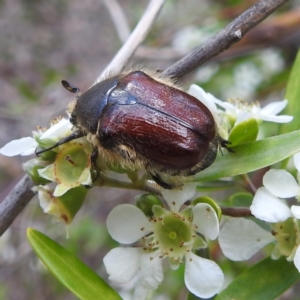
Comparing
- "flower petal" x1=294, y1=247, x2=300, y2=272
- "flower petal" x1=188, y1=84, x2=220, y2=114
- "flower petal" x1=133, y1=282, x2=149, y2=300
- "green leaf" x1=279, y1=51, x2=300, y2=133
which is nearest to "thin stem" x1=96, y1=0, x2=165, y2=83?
"flower petal" x1=188, y1=84, x2=220, y2=114

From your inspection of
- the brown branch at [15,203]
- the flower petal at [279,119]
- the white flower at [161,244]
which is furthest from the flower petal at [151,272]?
the flower petal at [279,119]

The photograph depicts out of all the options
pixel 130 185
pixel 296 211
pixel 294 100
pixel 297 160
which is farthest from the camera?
pixel 294 100

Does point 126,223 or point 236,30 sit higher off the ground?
point 236,30

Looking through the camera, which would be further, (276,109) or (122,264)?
(276,109)

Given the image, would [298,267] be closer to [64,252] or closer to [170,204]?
[170,204]

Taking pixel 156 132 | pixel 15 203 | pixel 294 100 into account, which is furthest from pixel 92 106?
pixel 294 100

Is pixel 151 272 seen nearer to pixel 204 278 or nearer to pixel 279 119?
pixel 204 278

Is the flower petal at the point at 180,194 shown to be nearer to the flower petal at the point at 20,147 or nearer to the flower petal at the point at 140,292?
the flower petal at the point at 140,292
